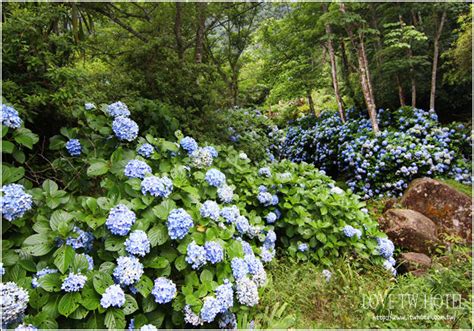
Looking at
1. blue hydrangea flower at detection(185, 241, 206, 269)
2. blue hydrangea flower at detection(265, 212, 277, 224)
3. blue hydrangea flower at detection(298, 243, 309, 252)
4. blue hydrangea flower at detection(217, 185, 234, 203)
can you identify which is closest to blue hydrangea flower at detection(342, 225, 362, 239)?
blue hydrangea flower at detection(298, 243, 309, 252)

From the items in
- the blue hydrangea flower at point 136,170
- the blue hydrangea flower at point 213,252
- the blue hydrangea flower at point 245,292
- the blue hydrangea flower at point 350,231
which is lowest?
the blue hydrangea flower at point 350,231

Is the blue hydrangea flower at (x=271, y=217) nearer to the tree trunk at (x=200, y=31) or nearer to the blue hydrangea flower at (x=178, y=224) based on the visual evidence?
the blue hydrangea flower at (x=178, y=224)

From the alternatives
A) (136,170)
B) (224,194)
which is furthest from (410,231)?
(136,170)

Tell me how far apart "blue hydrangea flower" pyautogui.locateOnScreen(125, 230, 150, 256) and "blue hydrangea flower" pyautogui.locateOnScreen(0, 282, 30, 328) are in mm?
445

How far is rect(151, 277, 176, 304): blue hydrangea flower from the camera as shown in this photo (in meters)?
1.49

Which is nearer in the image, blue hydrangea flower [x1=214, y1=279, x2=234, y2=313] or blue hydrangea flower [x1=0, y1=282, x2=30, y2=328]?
blue hydrangea flower [x1=0, y1=282, x2=30, y2=328]

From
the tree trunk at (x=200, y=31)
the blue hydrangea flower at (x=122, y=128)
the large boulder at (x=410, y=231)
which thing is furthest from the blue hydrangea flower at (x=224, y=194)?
the tree trunk at (x=200, y=31)

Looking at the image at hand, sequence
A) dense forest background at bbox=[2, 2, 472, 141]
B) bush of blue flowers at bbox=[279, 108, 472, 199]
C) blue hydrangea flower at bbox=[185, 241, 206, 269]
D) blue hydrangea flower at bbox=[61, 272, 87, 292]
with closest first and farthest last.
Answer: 1. blue hydrangea flower at bbox=[61, 272, 87, 292]
2. blue hydrangea flower at bbox=[185, 241, 206, 269]
3. dense forest background at bbox=[2, 2, 472, 141]
4. bush of blue flowers at bbox=[279, 108, 472, 199]

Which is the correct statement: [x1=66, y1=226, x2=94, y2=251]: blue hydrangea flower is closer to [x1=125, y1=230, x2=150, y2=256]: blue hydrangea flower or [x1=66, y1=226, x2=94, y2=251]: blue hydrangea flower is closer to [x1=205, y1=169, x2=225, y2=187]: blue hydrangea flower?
[x1=125, y1=230, x2=150, y2=256]: blue hydrangea flower

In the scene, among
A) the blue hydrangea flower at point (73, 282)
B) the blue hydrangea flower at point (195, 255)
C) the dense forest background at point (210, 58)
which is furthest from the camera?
the dense forest background at point (210, 58)

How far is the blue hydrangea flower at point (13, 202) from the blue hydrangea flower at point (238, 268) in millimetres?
1090

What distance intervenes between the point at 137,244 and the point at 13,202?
585 mm

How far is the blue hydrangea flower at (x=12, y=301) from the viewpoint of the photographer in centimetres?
124

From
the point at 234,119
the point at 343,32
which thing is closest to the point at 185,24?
the point at 234,119
